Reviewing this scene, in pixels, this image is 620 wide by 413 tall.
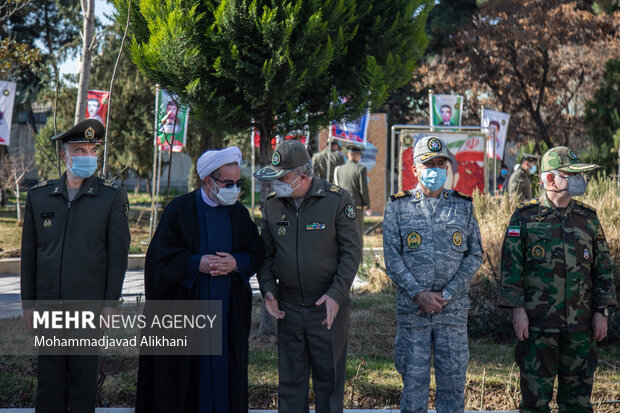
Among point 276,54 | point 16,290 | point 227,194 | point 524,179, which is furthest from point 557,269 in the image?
point 524,179

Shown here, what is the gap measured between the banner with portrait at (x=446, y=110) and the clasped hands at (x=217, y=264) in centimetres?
1351

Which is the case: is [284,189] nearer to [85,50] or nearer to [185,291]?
[185,291]

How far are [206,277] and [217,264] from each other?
0.17 metres

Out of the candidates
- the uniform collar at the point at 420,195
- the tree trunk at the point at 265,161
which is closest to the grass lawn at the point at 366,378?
the tree trunk at the point at 265,161

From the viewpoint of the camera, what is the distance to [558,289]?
3994 millimetres

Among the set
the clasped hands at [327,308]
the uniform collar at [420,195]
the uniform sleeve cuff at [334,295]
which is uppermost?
the uniform collar at [420,195]

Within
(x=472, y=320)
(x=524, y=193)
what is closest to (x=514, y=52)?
(x=524, y=193)

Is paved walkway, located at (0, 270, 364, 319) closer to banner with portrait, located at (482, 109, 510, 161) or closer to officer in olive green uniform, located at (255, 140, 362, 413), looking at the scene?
officer in olive green uniform, located at (255, 140, 362, 413)

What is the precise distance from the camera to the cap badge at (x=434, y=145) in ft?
13.0

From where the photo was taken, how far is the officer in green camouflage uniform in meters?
3.97

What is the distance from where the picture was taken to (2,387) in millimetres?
4695

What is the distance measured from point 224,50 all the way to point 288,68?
57 cm

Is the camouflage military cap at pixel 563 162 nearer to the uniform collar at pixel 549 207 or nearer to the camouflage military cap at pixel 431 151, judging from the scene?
the uniform collar at pixel 549 207

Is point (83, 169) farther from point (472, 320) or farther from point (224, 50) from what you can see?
point (472, 320)
